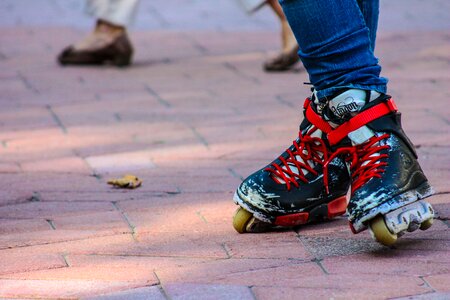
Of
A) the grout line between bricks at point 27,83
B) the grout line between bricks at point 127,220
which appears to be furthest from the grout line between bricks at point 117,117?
the grout line between bricks at point 127,220

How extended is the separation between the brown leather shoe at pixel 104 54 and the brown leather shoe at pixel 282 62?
73 cm

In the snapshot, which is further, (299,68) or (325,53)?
(299,68)

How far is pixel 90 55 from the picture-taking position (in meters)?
5.00

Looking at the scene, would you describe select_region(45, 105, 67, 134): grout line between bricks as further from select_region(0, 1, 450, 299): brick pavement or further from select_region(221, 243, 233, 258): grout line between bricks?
select_region(221, 243, 233, 258): grout line between bricks

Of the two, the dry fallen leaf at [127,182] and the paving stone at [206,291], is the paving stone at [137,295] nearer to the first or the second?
the paving stone at [206,291]

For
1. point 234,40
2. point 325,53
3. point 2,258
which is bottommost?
point 234,40

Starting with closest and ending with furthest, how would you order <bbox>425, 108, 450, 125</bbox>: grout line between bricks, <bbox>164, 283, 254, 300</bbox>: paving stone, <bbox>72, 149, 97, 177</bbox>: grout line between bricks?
<bbox>164, 283, 254, 300</bbox>: paving stone < <bbox>72, 149, 97, 177</bbox>: grout line between bricks < <bbox>425, 108, 450, 125</bbox>: grout line between bricks

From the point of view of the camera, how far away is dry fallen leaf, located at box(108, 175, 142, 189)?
2.88 m

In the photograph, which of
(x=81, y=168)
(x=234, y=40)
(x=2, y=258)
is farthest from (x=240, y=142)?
(x=234, y=40)

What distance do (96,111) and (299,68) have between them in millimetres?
1246

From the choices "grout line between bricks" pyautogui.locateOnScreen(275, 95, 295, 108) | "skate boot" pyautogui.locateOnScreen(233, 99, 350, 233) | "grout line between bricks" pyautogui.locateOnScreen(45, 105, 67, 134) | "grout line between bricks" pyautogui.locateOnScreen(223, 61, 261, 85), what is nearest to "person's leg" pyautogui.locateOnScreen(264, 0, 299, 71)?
"grout line between bricks" pyautogui.locateOnScreen(223, 61, 261, 85)

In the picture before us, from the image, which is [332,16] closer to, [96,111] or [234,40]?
[96,111]

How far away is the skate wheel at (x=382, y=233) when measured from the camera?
2109mm

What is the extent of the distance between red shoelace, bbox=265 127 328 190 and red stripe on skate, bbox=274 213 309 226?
7 centimetres
